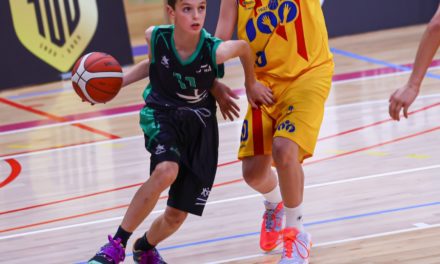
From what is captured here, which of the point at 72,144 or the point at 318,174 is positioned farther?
the point at 72,144

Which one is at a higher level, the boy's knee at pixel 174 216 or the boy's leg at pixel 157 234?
the boy's knee at pixel 174 216

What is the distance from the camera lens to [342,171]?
6.48 meters

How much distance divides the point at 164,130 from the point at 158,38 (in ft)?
1.43

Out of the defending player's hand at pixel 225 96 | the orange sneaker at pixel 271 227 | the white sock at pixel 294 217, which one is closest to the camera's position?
the defending player's hand at pixel 225 96

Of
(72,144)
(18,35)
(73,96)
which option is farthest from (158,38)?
(18,35)

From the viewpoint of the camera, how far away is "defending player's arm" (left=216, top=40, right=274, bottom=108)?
431cm

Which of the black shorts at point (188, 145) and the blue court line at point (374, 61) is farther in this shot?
the blue court line at point (374, 61)

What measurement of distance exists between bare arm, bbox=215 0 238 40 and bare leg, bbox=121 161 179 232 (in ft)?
2.71

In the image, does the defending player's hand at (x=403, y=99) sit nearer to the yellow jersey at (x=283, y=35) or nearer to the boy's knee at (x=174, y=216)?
the yellow jersey at (x=283, y=35)

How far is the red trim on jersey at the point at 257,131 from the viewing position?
15.4ft

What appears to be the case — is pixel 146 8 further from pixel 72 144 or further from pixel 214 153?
pixel 214 153

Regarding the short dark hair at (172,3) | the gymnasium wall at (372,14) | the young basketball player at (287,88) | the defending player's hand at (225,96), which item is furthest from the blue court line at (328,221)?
Result: the gymnasium wall at (372,14)

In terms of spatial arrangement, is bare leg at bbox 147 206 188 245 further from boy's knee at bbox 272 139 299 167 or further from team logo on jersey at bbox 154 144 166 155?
boy's knee at bbox 272 139 299 167

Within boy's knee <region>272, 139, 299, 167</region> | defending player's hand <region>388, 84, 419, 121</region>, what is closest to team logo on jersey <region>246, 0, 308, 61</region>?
boy's knee <region>272, 139, 299, 167</region>
